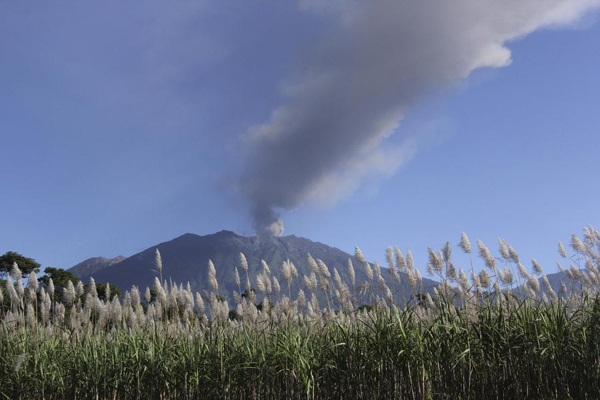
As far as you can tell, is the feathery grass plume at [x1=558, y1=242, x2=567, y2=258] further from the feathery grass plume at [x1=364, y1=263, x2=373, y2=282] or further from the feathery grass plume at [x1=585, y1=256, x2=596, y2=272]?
the feathery grass plume at [x1=364, y1=263, x2=373, y2=282]

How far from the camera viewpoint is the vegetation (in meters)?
6.49

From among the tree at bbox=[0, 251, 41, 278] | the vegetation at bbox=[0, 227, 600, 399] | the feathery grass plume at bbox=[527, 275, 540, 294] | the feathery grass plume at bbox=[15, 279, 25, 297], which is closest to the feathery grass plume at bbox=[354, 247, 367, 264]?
the vegetation at bbox=[0, 227, 600, 399]

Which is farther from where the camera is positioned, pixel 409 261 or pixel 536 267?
pixel 536 267

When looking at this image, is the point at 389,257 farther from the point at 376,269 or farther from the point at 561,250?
the point at 561,250

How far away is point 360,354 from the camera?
692 centimetres

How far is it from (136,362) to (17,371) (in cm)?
251

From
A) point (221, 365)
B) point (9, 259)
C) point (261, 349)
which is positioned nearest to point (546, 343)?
point (261, 349)

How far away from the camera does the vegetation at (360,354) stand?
649cm

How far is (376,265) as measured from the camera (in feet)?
30.8

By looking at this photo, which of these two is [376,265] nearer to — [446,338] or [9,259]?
[446,338]

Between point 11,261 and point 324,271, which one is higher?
point 11,261

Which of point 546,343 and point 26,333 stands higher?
point 26,333

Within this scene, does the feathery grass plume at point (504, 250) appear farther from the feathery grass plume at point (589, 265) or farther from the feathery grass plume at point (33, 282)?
the feathery grass plume at point (33, 282)

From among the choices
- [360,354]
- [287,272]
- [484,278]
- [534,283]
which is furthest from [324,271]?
[534,283]
